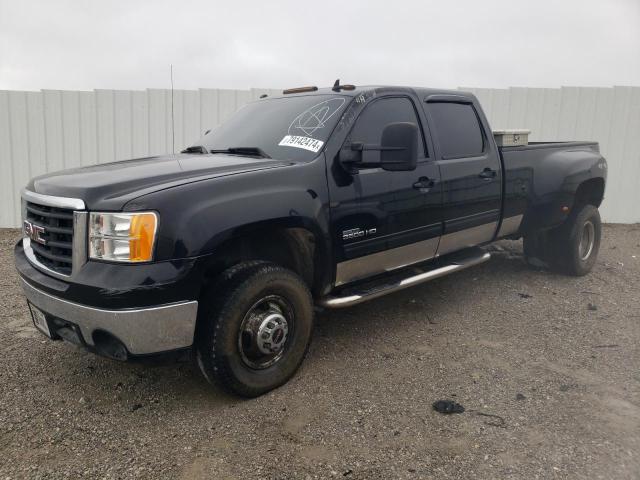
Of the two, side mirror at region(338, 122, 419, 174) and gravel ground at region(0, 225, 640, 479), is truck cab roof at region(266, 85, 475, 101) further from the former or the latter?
gravel ground at region(0, 225, 640, 479)

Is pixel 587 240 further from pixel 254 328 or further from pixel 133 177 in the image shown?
pixel 133 177

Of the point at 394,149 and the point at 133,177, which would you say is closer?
the point at 133,177

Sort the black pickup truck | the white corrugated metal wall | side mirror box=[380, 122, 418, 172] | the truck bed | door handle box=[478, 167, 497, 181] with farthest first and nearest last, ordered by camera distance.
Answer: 1. the white corrugated metal wall
2. the truck bed
3. door handle box=[478, 167, 497, 181]
4. side mirror box=[380, 122, 418, 172]
5. the black pickup truck

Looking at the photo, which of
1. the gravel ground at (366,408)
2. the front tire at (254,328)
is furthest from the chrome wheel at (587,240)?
the front tire at (254,328)

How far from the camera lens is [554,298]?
17.2ft

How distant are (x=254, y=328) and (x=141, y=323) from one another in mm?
672

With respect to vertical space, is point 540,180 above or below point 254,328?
above

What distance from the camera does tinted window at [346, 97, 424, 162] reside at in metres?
3.74

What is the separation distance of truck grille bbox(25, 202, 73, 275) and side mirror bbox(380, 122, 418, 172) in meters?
1.95

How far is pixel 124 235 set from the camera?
2.66 meters

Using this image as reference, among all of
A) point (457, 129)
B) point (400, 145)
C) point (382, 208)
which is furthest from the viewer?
point (457, 129)

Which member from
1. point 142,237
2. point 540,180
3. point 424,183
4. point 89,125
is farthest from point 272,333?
point 89,125

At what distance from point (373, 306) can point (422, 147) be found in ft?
5.19

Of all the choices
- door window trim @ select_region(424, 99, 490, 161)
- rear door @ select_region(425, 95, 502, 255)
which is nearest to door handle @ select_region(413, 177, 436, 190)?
rear door @ select_region(425, 95, 502, 255)
